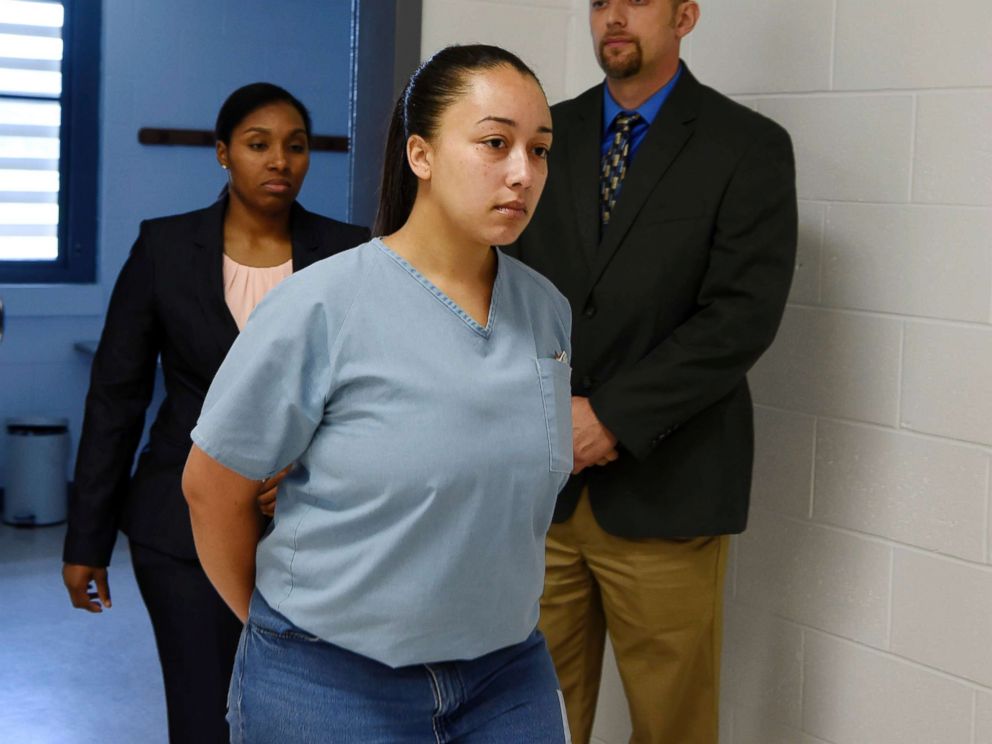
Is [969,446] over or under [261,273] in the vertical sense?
under

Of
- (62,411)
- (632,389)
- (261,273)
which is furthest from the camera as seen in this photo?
(62,411)

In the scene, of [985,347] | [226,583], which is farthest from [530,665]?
[985,347]

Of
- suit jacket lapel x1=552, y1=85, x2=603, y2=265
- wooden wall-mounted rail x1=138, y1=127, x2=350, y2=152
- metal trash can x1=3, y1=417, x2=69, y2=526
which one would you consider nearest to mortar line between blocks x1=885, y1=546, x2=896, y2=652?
suit jacket lapel x1=552, y1=85, x2=603, y2=265

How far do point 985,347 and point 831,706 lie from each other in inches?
30.0

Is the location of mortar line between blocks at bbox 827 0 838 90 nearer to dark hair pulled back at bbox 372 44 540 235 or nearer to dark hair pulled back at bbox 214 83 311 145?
dark hair pulled back at bbox 214 83 311 145

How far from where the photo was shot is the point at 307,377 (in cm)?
138

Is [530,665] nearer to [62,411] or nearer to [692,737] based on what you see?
[692,737]

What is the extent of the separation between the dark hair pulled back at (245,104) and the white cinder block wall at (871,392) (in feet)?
2.91

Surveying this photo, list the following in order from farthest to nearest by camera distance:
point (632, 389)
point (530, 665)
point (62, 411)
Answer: point (62, 411) → point (632, 389) → point (530, 665)

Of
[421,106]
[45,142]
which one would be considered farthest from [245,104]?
[45,142]

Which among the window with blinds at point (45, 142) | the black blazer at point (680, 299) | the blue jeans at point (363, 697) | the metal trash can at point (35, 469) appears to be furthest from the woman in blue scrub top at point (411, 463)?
the window with blinds at point (45, 142)

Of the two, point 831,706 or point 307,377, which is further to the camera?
point 831,706

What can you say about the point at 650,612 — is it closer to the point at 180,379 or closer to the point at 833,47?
the point at 180,379

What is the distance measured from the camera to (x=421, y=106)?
60.2 inches
